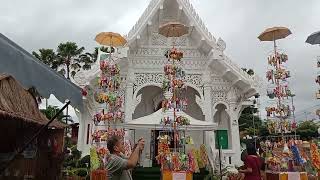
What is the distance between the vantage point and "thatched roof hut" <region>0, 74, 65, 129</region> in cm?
421

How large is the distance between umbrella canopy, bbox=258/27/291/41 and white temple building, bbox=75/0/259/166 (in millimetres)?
2931

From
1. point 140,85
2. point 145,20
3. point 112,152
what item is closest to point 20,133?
point 112,152

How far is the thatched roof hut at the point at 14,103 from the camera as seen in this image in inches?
166

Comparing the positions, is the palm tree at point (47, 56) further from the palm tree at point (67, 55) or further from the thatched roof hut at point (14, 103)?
the thatched roof hut at point (14, 103)

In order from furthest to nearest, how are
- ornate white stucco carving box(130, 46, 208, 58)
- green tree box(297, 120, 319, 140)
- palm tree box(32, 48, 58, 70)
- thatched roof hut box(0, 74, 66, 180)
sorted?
green tree box(297, 120, 319, 140) → palm tree box(32, 48, 58, 70) → ornate white stucco carving box(130, 46, 208, 58) → thatched roof hut box(0, 74, 66, 180)

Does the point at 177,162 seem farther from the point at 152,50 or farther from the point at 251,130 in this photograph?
the point at 251,130

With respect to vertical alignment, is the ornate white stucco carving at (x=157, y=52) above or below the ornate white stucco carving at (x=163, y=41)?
below

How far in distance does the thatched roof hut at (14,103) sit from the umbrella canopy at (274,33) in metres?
5.77

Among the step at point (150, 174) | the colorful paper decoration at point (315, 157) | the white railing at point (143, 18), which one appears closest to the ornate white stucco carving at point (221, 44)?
the white railing at point (143, 18)

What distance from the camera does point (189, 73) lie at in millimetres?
11891

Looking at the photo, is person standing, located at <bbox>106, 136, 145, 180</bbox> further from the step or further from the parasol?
the step

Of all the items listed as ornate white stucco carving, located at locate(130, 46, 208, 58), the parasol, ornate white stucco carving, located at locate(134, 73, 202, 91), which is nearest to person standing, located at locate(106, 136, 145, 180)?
the parasol

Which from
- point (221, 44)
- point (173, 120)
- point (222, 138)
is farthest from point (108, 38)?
point (222, 138)

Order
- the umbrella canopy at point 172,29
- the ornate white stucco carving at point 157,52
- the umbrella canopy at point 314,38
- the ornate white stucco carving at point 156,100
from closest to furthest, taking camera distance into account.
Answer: the umbrella canopy at point 314,38, the umbrella canopy at point 172,29, the ornate white stucco carving at point 157,52, the ornate white stucco carving at point 156,100
